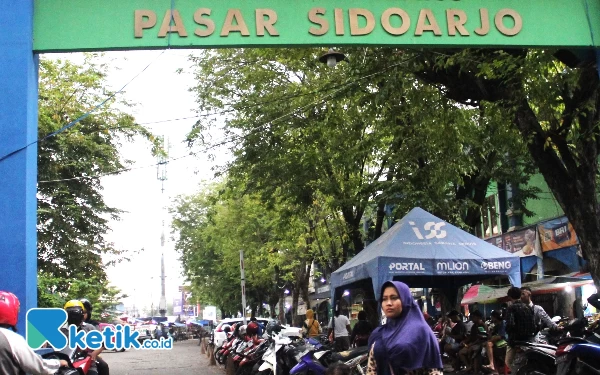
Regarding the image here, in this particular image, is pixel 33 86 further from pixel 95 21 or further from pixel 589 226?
pixel 589 226

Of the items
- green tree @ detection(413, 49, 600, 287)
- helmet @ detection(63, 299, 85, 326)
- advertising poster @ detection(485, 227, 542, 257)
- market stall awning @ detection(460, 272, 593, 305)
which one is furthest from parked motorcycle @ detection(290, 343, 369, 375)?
advertising poster @ detection(485, 227, 542, 257)

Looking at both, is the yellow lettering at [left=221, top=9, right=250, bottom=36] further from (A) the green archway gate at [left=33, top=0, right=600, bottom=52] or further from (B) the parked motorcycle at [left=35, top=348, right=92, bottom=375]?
(B) the parked motorcycle at [left=35, top=348, right=92, bottom=375]

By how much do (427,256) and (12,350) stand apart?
7.51 metres

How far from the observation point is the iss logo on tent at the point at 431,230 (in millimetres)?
11438

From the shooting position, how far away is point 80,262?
21578 millimetres

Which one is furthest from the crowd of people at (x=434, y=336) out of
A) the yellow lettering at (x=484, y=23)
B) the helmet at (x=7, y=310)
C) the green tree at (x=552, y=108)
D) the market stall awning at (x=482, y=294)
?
the market stall awning at (x=482, y=294)

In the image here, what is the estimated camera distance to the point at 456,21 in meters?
8.91

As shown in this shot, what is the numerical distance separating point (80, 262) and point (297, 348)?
480 inches

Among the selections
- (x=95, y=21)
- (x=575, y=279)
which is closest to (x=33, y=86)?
(x=95, y=21)

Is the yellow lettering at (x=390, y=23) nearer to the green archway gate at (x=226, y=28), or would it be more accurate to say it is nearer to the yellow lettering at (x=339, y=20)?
the green archway gate at (x=226, y=28)

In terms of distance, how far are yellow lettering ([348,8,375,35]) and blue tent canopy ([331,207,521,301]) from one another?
355 cm

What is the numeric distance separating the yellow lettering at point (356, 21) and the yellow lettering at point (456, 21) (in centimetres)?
99

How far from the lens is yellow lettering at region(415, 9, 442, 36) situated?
8828mm

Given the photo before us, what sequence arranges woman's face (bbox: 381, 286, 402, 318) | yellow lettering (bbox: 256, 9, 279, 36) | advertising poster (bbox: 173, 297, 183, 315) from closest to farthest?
woman's face (bbox: 381, 286, 402, 318) < yellow lettering (bbox: 256, 9, 279, 36) < advertising poster (bbox: 173, 297, 183, 315)
